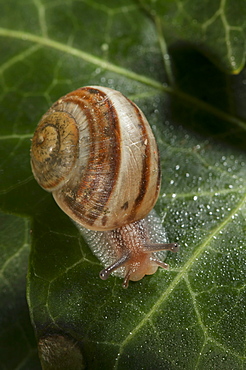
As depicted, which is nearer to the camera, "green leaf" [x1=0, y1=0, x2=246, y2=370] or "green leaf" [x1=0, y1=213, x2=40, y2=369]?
"green leaf" [x1=0, y1=0, x2=246, y2=370]

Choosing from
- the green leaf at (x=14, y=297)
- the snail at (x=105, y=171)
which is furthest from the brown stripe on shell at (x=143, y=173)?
the green leaf at (x=14, y=297)

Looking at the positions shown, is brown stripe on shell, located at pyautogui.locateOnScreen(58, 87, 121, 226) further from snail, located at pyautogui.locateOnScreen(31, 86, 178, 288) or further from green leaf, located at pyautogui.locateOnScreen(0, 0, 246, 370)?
green leaf, located at pyautogui.locateOnScreen(0, 0, 246, 370)

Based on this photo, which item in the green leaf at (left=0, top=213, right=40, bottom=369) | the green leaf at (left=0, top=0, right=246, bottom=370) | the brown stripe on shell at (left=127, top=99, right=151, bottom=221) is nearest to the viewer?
the green leaf at (left=0, top=0, right=246, bottom=370)

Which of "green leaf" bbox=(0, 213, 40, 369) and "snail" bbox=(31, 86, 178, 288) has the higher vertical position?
"snail" bbox=(31, 86, 178, 288)

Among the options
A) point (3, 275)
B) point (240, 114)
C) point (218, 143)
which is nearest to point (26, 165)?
point (3, 275)

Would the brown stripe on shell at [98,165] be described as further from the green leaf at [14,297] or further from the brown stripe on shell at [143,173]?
the green leaf at [14,297]

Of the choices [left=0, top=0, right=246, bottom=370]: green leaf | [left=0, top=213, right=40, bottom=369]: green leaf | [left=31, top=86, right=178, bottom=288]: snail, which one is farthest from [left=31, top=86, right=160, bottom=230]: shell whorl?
[left=0, top=213, right=40, bottom=369]: green leaf

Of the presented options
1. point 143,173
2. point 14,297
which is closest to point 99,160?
point 143,173

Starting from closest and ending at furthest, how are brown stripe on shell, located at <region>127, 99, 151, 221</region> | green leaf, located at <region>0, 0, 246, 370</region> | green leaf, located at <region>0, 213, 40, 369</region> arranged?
green leaf, located at <region>0, 0, 246, 370</region>, brown stripe on shell, located at <region>127, 99, 151, 221</region>, green leaf, located at <region>0, 213, 40, 369</region>
